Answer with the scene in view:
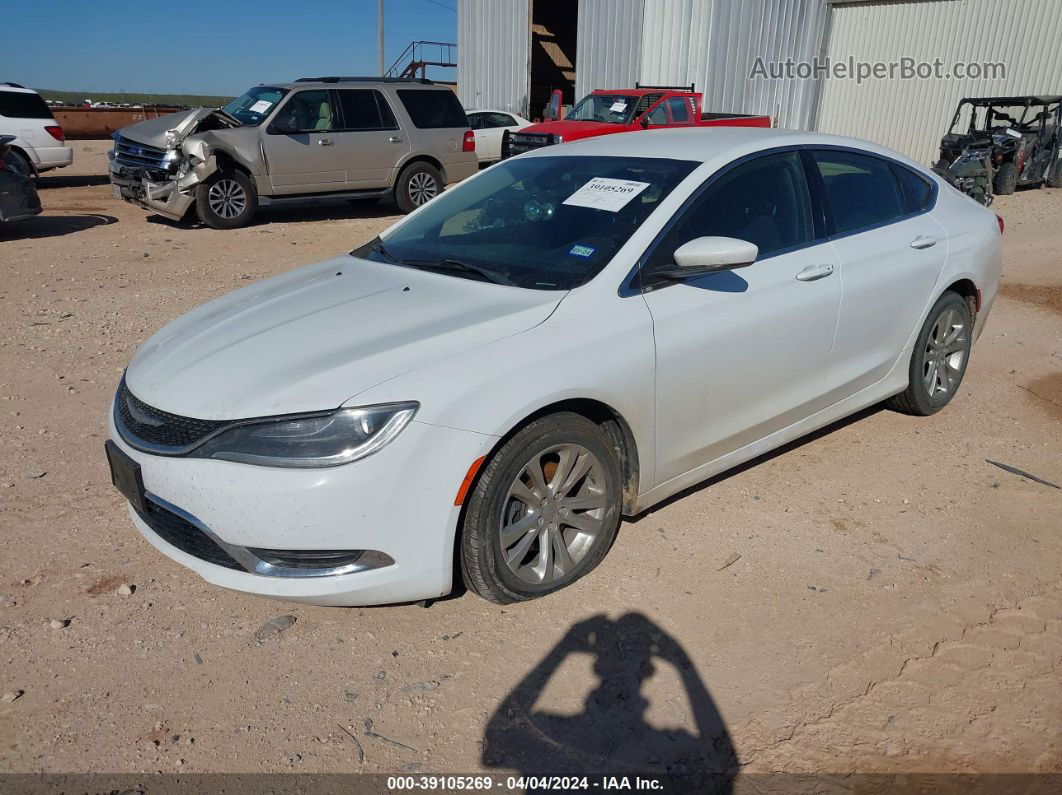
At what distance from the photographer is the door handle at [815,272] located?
3828 mm

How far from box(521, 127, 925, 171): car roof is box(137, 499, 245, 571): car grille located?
248cm

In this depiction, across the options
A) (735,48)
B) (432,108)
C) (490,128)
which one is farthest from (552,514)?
(735,48)

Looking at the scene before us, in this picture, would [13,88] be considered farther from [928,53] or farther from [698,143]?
[928,53]

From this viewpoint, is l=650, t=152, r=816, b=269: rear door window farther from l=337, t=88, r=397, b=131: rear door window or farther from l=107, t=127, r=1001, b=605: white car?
l=337, t=88, r=397, b=131: rear door window

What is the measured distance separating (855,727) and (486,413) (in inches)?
60.2

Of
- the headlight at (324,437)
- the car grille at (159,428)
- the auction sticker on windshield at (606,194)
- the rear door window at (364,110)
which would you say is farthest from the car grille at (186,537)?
the rear door window at (364,110)

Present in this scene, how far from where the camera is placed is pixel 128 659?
9.54 ft

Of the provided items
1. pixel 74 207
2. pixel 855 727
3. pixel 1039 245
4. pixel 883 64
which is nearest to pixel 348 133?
pixel 74 207

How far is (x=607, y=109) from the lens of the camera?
1666 centimetres

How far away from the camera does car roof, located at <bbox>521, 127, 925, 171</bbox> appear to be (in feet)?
12.5

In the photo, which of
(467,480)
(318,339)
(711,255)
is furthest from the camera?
(711,255)

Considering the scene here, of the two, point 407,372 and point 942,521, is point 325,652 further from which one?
point 942,521

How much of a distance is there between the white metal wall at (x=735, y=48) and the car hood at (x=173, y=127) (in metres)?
A: 13.8

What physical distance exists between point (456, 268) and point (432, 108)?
10.1 meters
